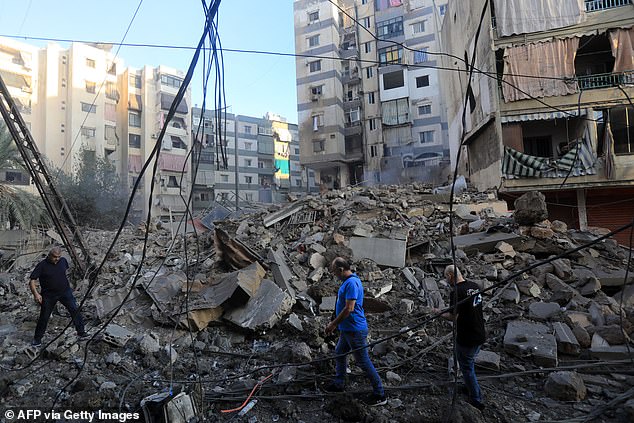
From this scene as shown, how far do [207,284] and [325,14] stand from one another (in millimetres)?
33956

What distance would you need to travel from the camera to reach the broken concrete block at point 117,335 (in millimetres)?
5102

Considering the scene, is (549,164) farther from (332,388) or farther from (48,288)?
(48,288)

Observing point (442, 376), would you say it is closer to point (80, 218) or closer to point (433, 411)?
point (433, 411)

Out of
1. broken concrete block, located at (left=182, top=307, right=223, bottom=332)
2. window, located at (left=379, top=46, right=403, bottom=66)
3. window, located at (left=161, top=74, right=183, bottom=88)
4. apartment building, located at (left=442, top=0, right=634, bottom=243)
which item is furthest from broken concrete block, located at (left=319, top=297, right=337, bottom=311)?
window, located at (left=161, top=74, right=183, bottom=88)

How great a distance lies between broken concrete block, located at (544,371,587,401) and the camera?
11.5 ft

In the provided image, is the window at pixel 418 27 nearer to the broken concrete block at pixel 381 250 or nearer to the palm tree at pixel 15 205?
the broken concrete block at pixel 381 250

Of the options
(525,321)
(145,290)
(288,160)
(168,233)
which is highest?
(288,160)

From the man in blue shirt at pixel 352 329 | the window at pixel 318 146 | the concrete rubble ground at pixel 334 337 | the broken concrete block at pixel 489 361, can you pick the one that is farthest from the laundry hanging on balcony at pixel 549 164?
the window at pixel 318 146

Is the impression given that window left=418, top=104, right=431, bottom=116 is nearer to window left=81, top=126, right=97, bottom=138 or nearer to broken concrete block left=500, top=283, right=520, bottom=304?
broken concrete block left=500, top=283, right=520, bottom=304

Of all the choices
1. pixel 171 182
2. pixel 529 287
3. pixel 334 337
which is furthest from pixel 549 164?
pixel 171 182

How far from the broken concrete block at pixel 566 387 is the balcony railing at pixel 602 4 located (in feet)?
52.3

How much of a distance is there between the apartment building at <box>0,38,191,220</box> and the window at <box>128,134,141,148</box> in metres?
0.09

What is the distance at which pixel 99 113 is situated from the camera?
104 ft

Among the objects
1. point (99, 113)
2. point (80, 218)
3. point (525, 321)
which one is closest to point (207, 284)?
point (525, 321)
